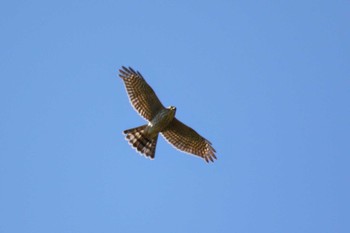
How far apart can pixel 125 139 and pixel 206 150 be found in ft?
9.55

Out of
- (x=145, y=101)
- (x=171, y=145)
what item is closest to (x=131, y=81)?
(x=145, y=101)

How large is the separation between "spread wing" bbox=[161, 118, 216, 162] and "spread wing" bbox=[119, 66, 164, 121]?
836 millimetres

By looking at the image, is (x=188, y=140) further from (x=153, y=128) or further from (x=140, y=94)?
(x=140, y=94)

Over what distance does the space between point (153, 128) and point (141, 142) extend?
702 millimetres

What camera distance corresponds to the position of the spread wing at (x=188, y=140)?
100ft

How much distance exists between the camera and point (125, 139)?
30219 mm

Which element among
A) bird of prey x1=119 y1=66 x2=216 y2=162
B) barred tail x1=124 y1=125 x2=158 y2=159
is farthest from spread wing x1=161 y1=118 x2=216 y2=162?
barred tail x1=124 y1=125 x2=158 y2=159

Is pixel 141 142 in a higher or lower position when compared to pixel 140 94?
lower

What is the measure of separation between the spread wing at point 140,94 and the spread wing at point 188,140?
84 cm

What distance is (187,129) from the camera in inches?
1199

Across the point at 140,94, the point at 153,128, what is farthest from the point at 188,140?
the point at 140,94

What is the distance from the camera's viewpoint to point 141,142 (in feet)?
99.5

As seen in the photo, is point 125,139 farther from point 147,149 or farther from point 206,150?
point 206,150

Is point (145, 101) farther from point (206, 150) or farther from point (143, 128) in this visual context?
point (206, 150)
